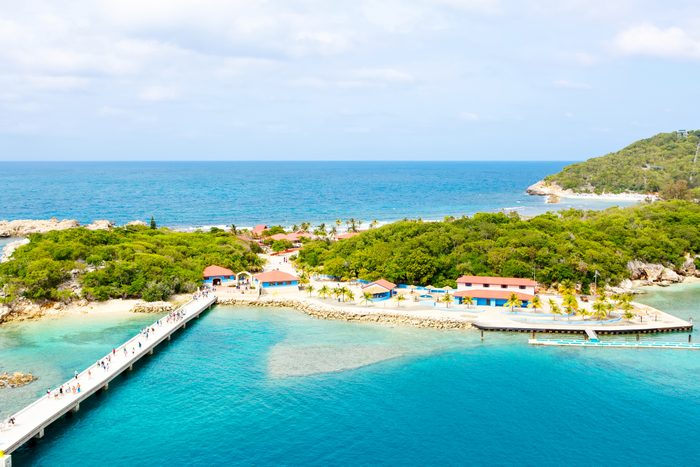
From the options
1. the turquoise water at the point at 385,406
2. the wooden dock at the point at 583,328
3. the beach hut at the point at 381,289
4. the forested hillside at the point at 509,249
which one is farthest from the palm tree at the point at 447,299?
the turquoise water at the point at 385,406

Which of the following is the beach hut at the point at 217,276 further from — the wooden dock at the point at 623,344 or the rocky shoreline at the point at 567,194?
the rocky shoreline at the point at 567,194

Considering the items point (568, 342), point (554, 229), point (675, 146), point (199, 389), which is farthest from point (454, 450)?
point (675, 146)

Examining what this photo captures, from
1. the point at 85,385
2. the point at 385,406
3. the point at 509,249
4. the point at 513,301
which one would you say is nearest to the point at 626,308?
Result: the point at 513,301

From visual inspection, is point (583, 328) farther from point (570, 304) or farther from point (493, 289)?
point (493, 289)

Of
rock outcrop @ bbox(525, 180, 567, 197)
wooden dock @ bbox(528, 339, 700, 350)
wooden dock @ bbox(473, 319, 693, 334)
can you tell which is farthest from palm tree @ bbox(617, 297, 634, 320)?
rock outcrop @ bbox(525, 180, 567, 197)

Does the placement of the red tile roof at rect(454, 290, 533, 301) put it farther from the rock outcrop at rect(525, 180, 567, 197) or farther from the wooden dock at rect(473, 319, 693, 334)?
the rock outcrop at rect(525, 180, 567, 197)

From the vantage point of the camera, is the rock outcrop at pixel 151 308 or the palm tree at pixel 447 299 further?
the rock outcrop at pixel 151 308

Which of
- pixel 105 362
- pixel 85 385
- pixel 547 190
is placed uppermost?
pixel 547 190
